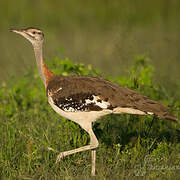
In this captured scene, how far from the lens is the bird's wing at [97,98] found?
3.70 metres

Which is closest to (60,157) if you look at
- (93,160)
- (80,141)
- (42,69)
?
(93,160)

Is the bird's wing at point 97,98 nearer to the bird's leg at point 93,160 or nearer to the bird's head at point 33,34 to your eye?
the bird's leg at point 93,160

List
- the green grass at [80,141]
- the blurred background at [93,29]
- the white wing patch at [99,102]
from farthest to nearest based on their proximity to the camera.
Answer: the blurred background at [93,29]
the white wing patch at [99,102]
the green grass at [80,141]

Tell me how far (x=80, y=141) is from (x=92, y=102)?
0.65 meters

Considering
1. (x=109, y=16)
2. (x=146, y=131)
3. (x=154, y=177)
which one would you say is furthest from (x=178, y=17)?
(x=154, y=177)

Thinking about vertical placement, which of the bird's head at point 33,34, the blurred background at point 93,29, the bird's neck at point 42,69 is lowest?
the blurred background at point 93,29

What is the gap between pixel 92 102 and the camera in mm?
3764

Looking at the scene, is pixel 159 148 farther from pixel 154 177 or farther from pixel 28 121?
pixel 28 121

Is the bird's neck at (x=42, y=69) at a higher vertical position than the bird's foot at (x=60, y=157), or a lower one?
higher

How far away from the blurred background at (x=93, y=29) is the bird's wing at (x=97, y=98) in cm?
317

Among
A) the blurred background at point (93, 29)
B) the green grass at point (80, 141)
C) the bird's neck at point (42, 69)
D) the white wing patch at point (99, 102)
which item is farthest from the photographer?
the blurred background at point (93, 29)

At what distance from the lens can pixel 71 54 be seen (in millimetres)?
8477

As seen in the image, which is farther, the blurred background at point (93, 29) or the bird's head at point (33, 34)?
the blurred background at point (93, 29)

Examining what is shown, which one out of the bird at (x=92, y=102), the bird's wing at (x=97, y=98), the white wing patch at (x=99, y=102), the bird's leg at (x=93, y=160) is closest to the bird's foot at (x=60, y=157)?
the bird at (x=92, y=102)
